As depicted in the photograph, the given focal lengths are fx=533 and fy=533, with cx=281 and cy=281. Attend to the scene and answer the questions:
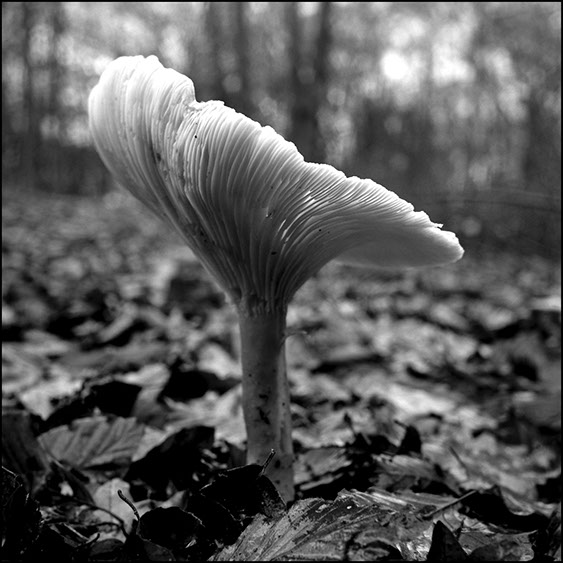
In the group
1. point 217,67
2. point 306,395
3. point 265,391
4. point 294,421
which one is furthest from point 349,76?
point 265,391

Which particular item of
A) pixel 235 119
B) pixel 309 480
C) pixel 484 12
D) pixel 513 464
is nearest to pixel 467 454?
pixel 513 464

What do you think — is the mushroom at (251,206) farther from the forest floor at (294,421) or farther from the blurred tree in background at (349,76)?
the blurred tree in background at (349,76)

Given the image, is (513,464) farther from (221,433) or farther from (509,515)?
(221,433)

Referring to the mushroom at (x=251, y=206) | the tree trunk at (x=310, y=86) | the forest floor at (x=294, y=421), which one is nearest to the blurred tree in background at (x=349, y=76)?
the tree trunk at (x=310, y=86)

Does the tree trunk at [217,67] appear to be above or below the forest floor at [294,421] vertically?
above

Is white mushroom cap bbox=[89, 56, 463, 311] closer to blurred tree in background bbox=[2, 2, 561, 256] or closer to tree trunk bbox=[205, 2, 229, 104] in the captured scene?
blurred tree in background bbox=[2, 2, 561, 256]

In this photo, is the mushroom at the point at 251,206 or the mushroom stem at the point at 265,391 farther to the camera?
the mushroom stem at the point at 265,391

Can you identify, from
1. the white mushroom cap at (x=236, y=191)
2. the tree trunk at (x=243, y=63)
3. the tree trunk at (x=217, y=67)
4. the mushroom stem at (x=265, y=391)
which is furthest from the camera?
the tree trunk at (x=217, y=67)

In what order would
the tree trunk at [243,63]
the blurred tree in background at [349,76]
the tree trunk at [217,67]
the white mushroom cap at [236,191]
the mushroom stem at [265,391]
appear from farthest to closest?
the tree trunk at [217,67] → the tree trunk at [243,63] → the blurred tree in background at [349,76] → the mushroom stem at [265,391] → the white mushroom cap at [236,191]
